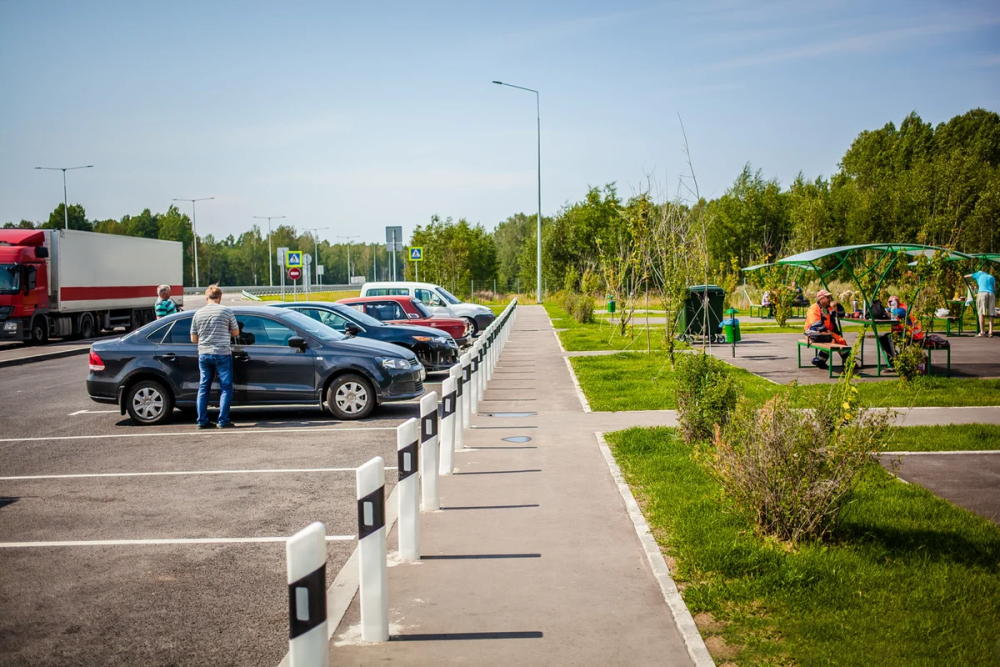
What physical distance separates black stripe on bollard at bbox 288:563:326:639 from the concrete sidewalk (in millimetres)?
830

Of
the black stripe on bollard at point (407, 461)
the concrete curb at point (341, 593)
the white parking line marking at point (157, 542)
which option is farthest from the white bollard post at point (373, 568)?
the white parking line marking at point (157, 542)

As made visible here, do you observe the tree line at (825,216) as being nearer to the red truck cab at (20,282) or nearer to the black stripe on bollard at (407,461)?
the red truck cab at (20,282)

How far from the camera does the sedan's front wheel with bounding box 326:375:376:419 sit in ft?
40.8

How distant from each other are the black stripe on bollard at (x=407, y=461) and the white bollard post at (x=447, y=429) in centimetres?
261

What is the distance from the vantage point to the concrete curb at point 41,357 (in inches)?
890

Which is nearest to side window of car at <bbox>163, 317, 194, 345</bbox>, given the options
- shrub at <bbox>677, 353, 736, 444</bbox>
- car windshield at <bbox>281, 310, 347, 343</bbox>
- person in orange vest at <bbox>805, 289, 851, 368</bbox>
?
car windshield at <bbox>281, 310, 347, 343</bbox>

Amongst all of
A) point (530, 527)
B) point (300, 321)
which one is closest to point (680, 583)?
point (530, 527)

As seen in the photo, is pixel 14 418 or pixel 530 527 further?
pixel 14 418

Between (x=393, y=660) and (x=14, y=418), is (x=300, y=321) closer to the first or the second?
(x=14, y=418)

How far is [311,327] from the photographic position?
12.8m

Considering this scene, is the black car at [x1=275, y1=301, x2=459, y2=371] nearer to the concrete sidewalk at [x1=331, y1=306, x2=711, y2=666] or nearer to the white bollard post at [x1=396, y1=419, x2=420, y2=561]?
the concrete sidewalk at [x1=331, y1=306, x2=711, y2=666]

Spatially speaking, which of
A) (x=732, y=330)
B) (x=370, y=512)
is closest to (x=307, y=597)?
(x=370, y=512)

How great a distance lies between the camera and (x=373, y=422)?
40.1 feet

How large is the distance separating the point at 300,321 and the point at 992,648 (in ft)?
33.2
